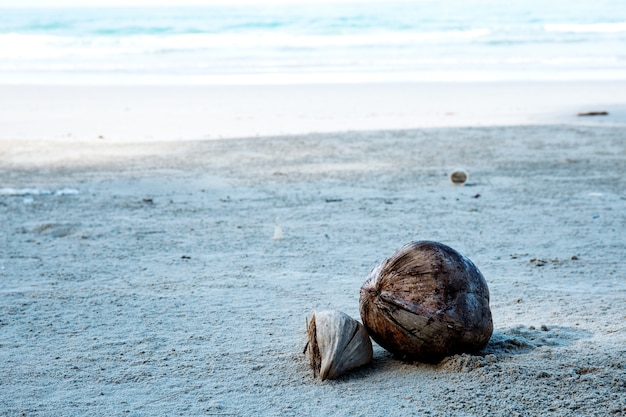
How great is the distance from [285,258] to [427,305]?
78.6 inches

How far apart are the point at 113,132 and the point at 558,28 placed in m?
28.0

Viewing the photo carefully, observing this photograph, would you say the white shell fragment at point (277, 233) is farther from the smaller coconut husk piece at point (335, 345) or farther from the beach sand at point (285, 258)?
the smaller coconut husk piece at point (335, 345)

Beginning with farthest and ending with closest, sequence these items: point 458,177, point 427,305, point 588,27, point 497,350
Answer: point 588,27, point 458,177, point 497,350, point 427,305

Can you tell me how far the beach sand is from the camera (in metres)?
2.89

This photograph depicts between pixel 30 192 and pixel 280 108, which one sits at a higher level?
pixel 280 108

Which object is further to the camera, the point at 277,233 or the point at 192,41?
the point at 192,41

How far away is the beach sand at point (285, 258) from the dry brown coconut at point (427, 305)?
0.09 meters

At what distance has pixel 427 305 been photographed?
2938mm

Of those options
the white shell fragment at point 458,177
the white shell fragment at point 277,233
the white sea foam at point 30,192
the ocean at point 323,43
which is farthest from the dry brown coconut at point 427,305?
the ocean at point 323,43

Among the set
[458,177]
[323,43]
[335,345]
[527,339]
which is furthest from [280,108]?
[323,43]

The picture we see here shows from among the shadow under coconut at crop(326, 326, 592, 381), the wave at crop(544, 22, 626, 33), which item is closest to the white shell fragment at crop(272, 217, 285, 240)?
the shadow under coconut at crop(326, 326, 592, 381)

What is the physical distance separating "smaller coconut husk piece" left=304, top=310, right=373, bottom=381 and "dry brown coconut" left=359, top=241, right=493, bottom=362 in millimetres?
98

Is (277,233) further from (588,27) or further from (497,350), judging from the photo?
(588,27)

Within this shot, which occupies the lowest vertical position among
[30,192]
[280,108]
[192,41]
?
[30,192]
